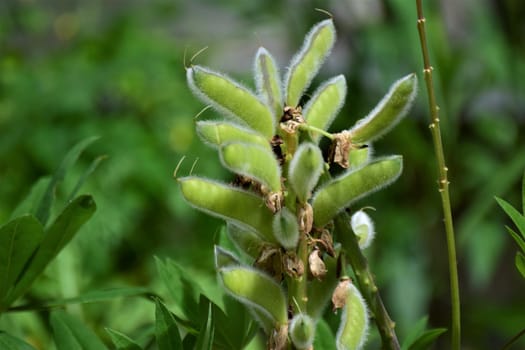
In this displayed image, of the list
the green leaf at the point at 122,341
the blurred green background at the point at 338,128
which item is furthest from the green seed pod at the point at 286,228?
the blurred green background at the point at 338,128

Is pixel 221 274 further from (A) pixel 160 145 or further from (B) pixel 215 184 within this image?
(A) pixel 160 145

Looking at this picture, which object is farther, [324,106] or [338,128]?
[338,128]

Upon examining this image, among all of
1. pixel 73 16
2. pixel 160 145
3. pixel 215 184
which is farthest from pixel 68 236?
pixel 73 16

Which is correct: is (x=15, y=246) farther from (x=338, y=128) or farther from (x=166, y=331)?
(x=338, y=128)

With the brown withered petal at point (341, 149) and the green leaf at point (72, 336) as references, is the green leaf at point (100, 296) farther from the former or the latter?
the brown withered petal at point (341, 149)

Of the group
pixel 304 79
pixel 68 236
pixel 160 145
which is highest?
pixel 304 79

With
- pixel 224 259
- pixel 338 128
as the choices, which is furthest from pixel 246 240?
pixel 338 128
